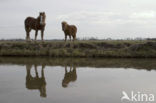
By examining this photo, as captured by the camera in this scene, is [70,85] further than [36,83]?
No

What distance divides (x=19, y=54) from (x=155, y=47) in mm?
10943

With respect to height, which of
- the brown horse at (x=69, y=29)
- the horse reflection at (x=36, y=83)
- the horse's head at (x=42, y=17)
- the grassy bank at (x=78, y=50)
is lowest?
the horse reflection at (x=36, y=83)

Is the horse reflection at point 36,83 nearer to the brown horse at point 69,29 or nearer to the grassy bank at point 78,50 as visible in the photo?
the grassy bank at point 78,50

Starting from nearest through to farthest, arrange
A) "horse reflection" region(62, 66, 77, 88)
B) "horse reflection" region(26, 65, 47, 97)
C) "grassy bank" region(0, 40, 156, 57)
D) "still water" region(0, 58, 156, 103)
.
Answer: "still water" region(0, 58, 156, 103)
"horse reflection" region(26, 65, 47, 97)
"horse reflection" region(62, 66, 77, 88)
"grassy bank" region(0, 40, 156, 57)

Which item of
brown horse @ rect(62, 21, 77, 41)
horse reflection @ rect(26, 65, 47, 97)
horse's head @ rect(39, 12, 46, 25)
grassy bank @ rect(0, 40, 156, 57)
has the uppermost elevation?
horse's head @ rect(39, 12, 46, 25)

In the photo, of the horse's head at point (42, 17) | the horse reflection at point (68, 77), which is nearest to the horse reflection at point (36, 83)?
the horse reflection at point (68, 77)

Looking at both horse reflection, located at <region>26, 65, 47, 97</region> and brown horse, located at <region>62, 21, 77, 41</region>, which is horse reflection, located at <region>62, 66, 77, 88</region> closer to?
horse reflection, located at <region>26, 65, 47, 97</region>

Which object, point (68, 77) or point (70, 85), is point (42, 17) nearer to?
point (68, 77)

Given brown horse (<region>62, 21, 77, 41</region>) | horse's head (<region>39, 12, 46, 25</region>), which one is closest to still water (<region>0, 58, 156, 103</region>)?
horse's head (<region>39, 12, 46, 25</region>)

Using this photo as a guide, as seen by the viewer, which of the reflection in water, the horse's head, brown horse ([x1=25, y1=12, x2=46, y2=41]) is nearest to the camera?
the reflection in water

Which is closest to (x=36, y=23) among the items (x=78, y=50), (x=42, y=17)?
(x=42, y=17)

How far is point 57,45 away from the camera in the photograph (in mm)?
20438

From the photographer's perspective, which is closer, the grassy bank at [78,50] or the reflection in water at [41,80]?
the reflection in water at [41,80]

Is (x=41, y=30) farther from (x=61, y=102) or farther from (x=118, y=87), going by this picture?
(x=61, y=102)
